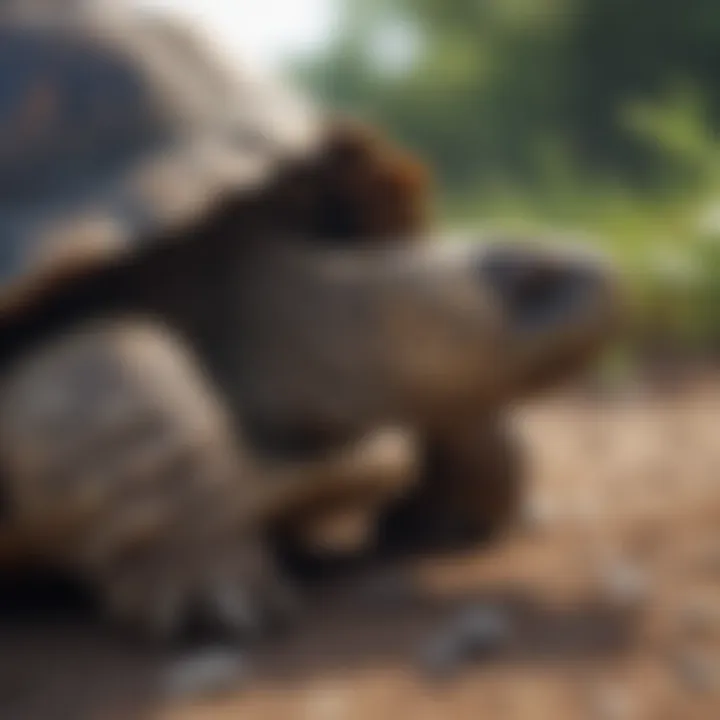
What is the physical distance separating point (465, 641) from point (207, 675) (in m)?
0.30

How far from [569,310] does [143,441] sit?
60 cm

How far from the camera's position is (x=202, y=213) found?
7.23ft

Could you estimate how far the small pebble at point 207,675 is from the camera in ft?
5.71

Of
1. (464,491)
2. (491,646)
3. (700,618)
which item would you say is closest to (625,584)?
(700,618)

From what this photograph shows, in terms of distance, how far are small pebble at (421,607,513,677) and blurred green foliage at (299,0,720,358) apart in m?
0.52

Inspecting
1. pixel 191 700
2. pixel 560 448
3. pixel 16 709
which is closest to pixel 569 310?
pixel 191 700

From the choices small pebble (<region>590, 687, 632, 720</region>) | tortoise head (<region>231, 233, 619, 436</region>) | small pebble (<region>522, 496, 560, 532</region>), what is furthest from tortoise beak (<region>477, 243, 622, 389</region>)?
small pebble (<region>590, 687, 632, 720</region>)

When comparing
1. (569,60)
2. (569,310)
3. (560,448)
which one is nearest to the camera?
(569,60)

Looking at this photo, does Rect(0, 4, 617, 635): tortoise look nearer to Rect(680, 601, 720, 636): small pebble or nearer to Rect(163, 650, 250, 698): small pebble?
Rect(163, 650, 250, 698): small pebble

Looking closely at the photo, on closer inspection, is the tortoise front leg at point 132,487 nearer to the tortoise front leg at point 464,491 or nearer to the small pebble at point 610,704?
the small pebble at point 610,704

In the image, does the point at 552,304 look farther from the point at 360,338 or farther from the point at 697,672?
the point at 697,672

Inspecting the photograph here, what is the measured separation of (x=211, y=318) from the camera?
237cm

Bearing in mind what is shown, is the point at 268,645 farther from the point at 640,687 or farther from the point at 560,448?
the point at 560,448

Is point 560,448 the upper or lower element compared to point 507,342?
upper
